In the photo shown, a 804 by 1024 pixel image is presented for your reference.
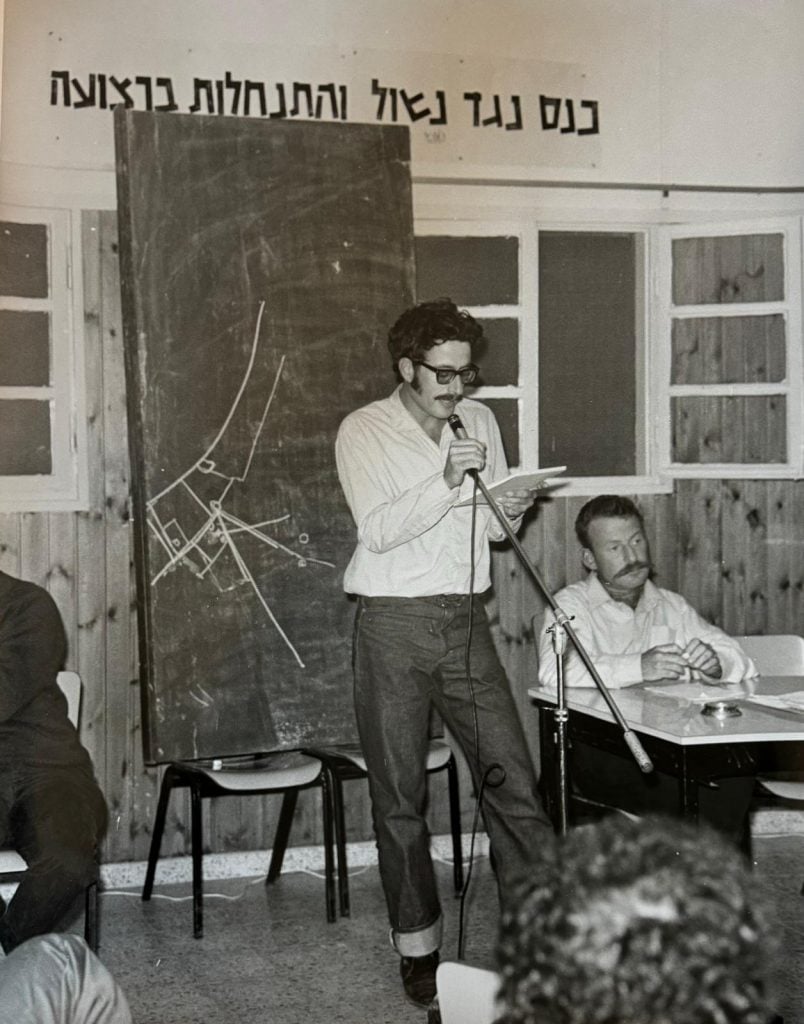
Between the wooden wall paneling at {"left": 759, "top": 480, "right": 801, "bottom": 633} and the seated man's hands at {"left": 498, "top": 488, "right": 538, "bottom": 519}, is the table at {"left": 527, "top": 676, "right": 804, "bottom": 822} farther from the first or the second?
the wooden wall paneling at {"left": 759, "top": 480, "right": 801, "bottom": 633}

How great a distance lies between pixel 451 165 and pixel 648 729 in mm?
2256

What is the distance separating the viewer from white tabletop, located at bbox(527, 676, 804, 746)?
8.95 ft

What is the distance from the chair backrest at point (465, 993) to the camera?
1.43 meters

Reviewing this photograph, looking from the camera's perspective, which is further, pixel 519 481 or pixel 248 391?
pixel 248 391

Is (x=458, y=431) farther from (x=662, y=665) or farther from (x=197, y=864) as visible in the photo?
(x=197, y=864)

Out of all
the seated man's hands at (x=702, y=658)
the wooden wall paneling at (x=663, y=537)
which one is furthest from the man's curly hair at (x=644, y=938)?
the wooden wall paneling at (x=663, y=537)

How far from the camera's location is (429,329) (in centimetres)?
330

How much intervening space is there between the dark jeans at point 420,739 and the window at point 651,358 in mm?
1362

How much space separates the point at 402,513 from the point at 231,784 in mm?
1112

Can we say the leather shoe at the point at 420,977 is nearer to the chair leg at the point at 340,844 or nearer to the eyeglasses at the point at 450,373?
the chair leg at the point at 340,844

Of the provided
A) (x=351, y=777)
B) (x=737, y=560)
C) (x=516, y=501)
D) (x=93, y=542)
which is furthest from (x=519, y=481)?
(x=737, y=560)

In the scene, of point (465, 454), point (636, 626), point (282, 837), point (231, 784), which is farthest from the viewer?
point (282, 837)

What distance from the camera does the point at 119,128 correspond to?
3.77m

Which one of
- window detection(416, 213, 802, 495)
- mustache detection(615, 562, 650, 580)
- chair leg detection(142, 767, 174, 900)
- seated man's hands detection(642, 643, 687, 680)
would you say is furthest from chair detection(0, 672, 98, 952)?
window detection(416, 213, 802, 495)
